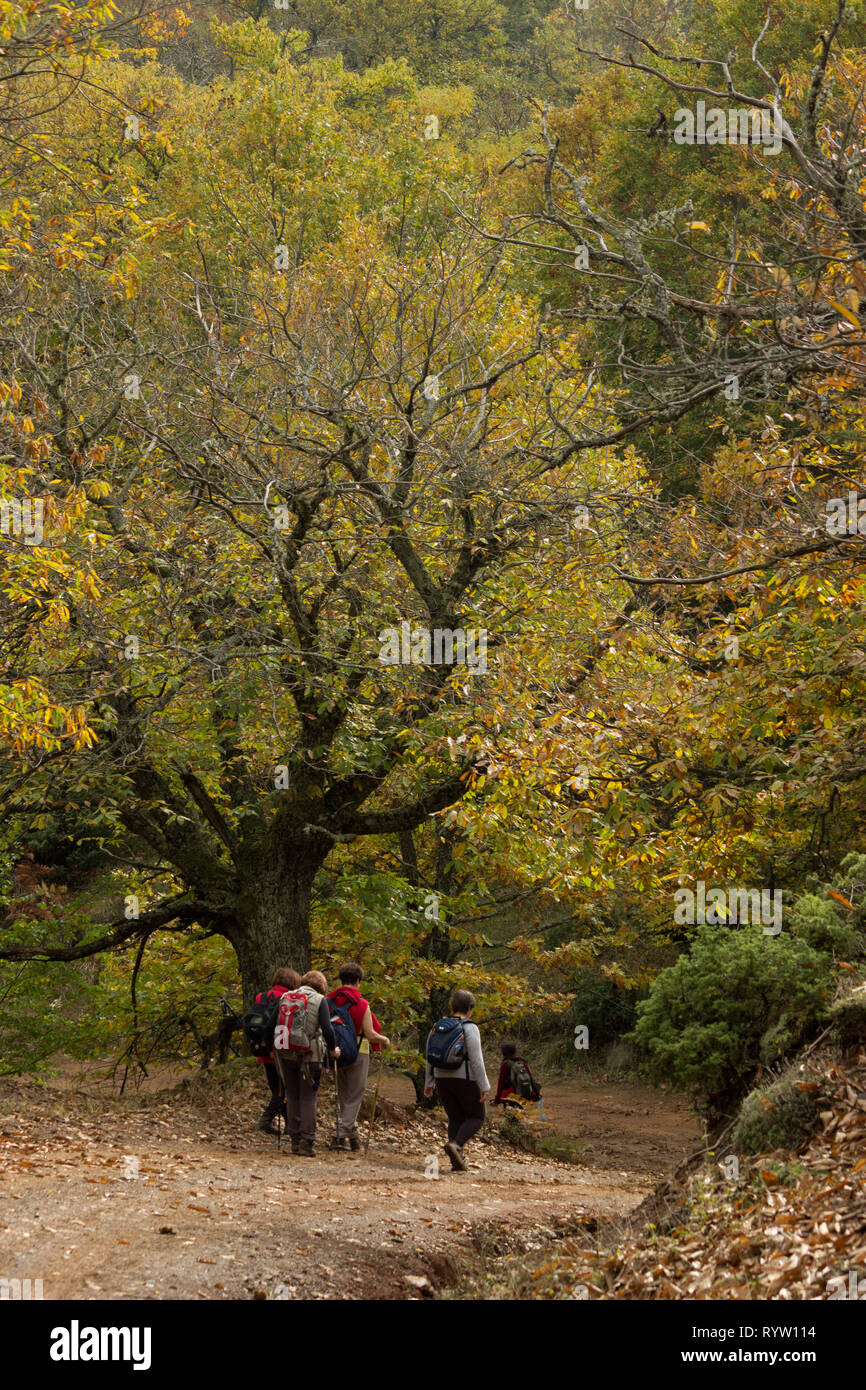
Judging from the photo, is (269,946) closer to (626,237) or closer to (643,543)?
(643,543)

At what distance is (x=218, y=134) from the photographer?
88.0 ft

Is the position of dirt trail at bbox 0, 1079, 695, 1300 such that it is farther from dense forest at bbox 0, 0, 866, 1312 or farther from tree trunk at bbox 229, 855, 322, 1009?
dense forest at bbox 0, 0, 866, 1312

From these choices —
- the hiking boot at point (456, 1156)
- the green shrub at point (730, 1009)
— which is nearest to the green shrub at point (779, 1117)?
the green shrub at point (730, 1009)

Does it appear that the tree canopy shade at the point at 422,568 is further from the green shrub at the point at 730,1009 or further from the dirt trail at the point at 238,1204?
the dirt trail at the point at 238,1204

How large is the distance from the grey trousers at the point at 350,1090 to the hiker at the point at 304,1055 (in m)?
0.35

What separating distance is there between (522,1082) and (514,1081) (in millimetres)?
216

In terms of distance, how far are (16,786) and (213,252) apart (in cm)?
1548

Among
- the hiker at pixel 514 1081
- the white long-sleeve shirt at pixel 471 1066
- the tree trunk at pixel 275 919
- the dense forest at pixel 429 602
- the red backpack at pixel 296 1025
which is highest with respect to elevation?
the dense forest at pixel 429 602

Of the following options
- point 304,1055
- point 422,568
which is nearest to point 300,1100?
point 304,1055

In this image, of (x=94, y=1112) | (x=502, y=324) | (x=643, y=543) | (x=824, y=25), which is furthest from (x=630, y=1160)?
(x=824, y=25)

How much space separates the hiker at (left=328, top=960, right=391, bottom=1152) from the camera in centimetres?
1066

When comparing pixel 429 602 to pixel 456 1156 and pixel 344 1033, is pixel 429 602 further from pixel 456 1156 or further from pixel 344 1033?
pixel 456 1156

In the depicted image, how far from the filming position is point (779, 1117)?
7195mm

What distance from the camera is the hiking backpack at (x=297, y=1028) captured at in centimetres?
1016
